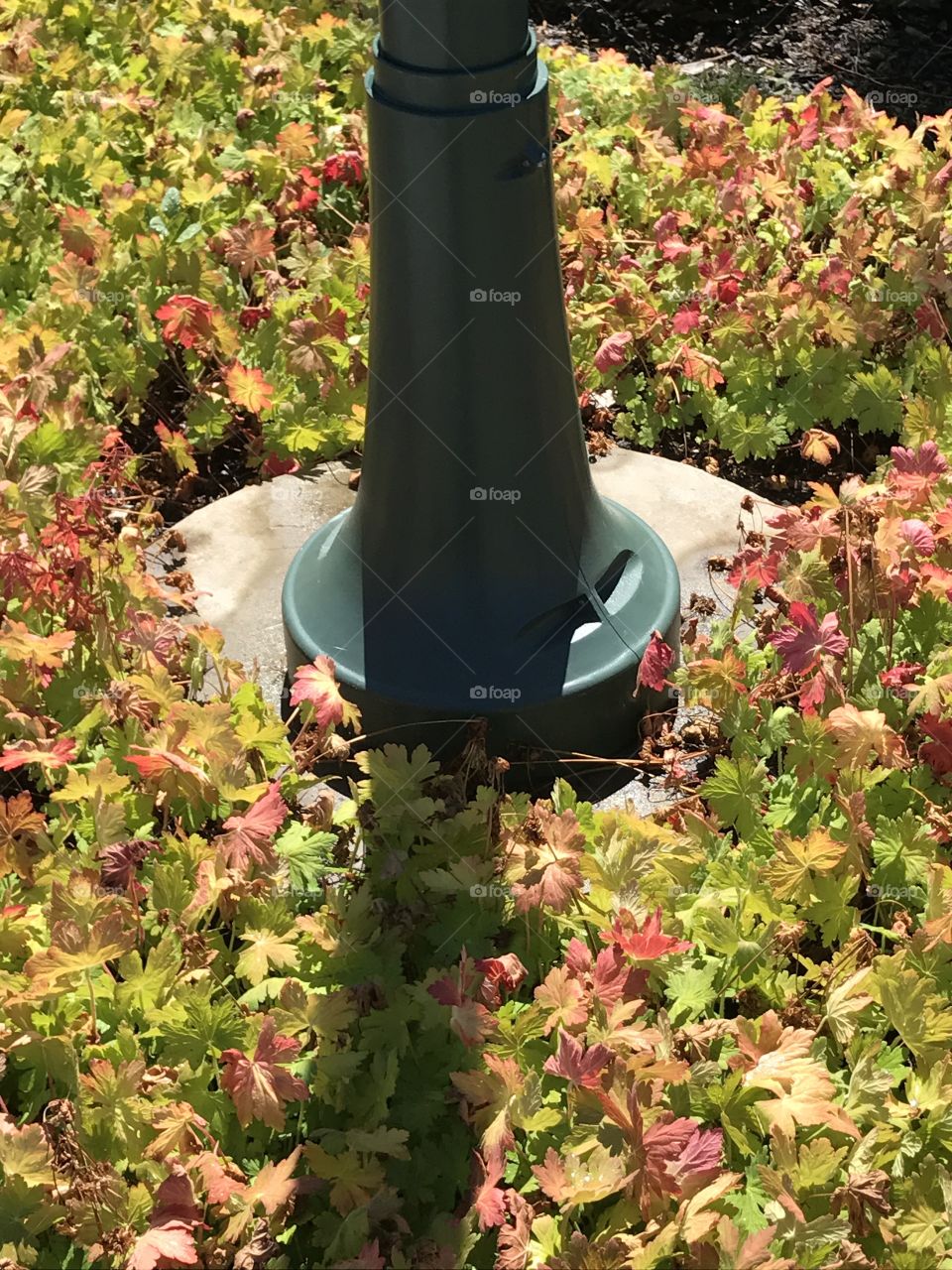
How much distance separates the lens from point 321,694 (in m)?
2.49

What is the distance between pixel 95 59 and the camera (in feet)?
16.5

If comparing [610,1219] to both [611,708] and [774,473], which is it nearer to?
[611,708]

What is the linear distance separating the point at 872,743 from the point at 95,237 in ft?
8.46

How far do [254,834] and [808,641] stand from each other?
1.03 metres

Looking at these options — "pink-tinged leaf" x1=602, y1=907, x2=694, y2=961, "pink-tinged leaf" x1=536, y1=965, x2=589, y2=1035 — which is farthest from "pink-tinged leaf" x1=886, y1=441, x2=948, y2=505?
"pink-tinged leaf" x1=536, y1=965, x2=589, y2=1035

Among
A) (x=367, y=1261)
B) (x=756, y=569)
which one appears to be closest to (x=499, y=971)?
(x=367, y=1261)

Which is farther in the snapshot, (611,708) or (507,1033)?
(611,708)

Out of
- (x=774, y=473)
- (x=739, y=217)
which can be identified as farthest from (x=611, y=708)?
(x=739, y=217)

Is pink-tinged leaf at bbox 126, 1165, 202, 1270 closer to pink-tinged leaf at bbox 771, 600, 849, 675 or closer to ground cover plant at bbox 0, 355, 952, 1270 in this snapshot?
ground cover plant at bbox 0, 355, 952, 1270

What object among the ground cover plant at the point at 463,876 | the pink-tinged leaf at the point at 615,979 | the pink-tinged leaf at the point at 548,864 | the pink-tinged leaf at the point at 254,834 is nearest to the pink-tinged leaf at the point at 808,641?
the ground cover plant at the point at 463,876

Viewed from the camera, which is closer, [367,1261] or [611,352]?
[367,1261]

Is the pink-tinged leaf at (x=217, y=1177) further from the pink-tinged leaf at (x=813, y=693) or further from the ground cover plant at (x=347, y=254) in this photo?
the ground cover plant at (x=347, y=254)

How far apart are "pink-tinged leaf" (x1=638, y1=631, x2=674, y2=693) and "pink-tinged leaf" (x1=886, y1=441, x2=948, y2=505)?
0.62 meters

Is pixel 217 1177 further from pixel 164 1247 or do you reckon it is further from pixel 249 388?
pixel 249 388
